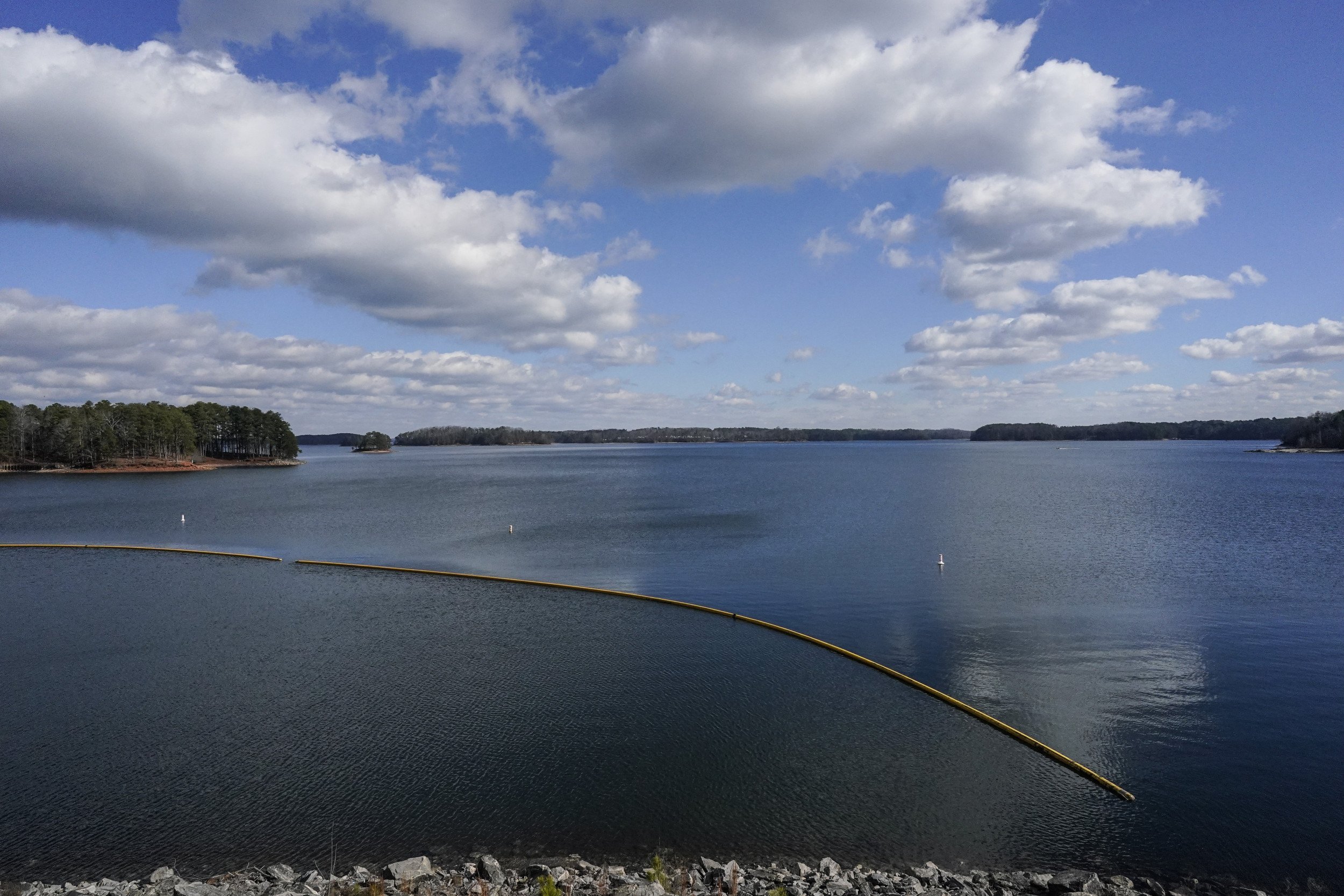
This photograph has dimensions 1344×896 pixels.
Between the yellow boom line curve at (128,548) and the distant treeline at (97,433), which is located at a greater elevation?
the distant treeline at (97,433)

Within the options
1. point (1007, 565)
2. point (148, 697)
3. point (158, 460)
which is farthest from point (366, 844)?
point (158, 460)

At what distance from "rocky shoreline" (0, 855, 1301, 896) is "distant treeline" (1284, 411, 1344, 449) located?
18408 cm

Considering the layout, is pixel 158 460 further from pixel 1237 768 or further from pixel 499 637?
pixel 1237 768

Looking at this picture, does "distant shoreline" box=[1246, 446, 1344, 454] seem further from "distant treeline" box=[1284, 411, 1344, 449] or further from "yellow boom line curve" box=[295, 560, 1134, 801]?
"yellow boom line curve" box=[295, 560, 1134, 801]

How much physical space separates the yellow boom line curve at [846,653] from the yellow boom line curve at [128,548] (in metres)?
4.49

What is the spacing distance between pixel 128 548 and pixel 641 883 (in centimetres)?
4086

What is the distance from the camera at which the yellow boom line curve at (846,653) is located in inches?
482

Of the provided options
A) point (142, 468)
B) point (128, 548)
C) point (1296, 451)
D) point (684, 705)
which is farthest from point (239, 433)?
point (1296, 451)

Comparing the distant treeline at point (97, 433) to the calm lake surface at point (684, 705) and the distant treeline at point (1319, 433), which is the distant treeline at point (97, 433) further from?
the distant treeline at point (1319, 433)

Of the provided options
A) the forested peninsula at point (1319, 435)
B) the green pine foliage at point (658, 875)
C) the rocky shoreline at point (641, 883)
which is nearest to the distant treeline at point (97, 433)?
the rocky shoreline at point (641, 883)

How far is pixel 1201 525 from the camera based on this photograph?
40.6 m

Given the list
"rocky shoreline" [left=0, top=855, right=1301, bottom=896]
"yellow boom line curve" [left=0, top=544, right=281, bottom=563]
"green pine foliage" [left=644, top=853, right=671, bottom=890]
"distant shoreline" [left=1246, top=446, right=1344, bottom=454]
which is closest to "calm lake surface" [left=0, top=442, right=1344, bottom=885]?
"rocky shoreline" [left=0, top=855, right=1301, bottom=896]

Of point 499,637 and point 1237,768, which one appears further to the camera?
point 499,637

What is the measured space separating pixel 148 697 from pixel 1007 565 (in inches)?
1195
